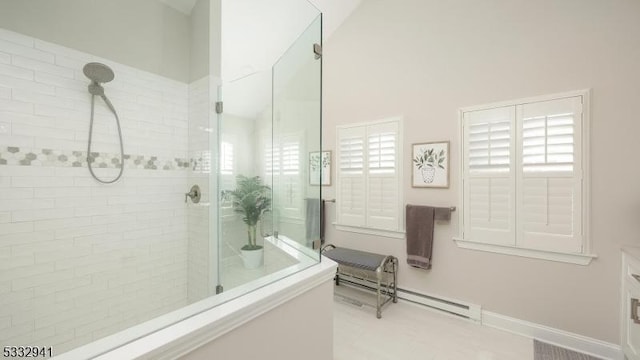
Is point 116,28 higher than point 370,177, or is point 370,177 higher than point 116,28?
point 116,28

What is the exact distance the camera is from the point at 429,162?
99.2 inches

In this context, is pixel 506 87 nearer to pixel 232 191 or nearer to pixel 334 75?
pixel 334 75

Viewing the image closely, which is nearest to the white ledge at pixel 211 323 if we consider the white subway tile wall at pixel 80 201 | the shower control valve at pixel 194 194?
the white subway tile wall at pixel 80 201

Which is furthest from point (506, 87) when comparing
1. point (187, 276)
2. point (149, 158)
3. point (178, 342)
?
point (187, 276)

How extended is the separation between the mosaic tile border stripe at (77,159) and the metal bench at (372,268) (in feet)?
5.70

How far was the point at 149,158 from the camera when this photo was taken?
2.02m

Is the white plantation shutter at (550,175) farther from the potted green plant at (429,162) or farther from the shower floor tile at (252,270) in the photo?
the shower floor tile at (252,270)

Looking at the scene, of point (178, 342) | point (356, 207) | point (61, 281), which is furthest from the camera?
point (356, 207)

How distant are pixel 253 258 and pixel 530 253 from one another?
85.8 inches

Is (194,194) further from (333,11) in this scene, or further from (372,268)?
(333,11)

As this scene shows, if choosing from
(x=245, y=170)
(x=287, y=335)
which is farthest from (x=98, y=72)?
(x=287, y=335)

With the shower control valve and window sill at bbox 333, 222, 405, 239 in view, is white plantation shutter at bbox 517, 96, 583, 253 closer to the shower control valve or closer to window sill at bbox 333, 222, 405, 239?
window sill at bbox 333, 222, 405, 239

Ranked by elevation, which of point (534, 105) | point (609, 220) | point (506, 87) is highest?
point (506, 87)

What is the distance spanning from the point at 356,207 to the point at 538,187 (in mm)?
1634
